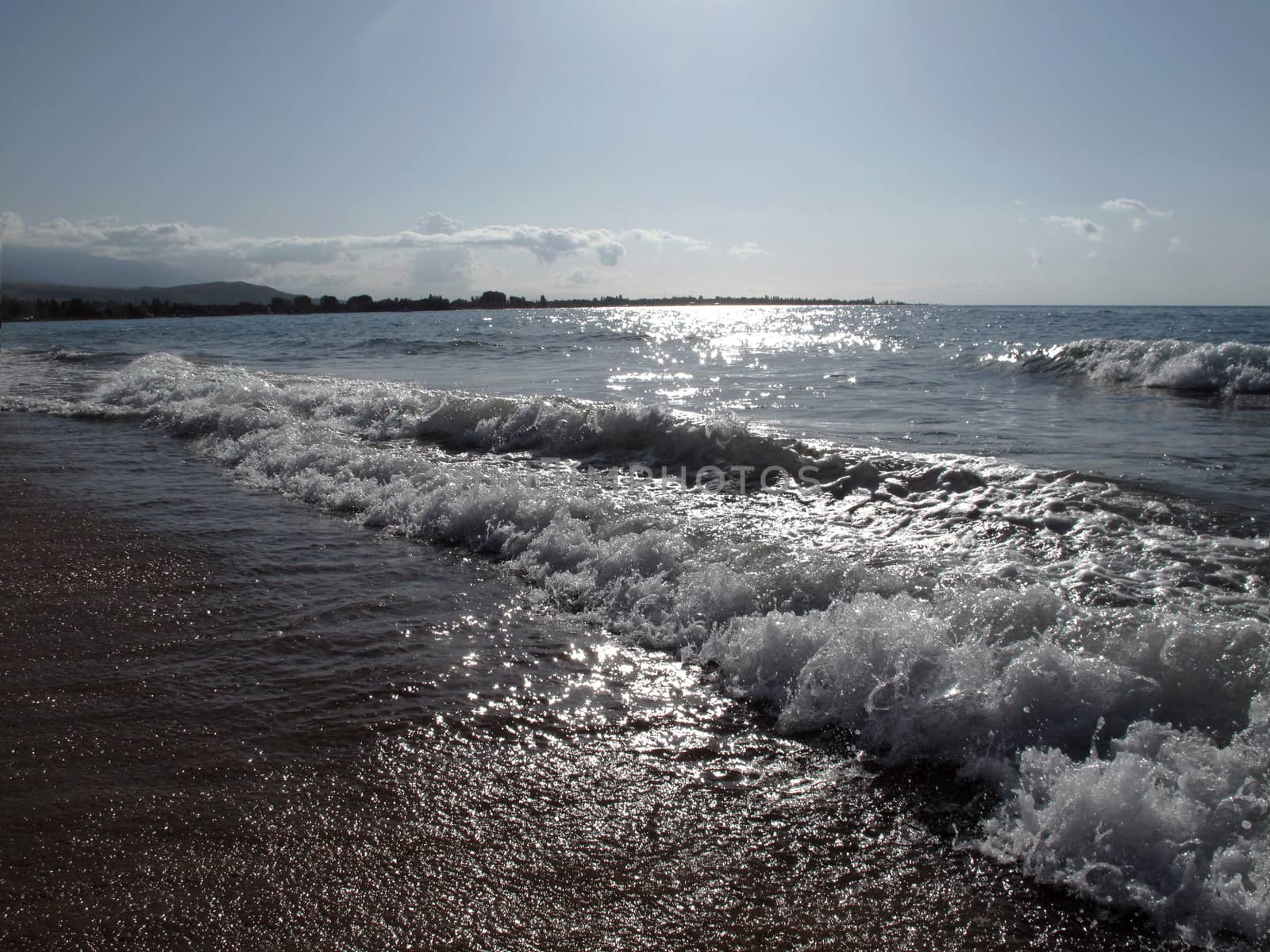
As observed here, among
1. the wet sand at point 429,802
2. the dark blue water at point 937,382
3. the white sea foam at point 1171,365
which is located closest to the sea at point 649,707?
the wet sand at point 429,802

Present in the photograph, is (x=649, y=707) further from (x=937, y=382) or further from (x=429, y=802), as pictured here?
(x=937, y=382)

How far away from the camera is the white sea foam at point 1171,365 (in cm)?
1423

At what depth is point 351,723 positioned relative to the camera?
331 cm

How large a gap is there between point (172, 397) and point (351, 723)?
13.3 meters

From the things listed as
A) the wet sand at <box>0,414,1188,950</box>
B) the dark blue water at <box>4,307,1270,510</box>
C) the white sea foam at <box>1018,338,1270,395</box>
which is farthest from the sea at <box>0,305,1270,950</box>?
the white sea foam at <box>1018,338,1270,395</box>

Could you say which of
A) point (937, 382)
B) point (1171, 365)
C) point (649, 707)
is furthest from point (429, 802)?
point (1171, 365)

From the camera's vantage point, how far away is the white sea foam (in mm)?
14234

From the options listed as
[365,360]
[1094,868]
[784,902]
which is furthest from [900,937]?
[365,360]

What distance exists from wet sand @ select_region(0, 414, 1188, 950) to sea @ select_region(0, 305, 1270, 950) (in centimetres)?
1

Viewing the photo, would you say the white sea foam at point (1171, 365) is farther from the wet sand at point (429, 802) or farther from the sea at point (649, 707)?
the wet sand at point (429, 802)

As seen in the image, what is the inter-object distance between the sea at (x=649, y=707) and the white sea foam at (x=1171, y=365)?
7.95 m

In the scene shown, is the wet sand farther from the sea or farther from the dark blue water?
the dark blue water

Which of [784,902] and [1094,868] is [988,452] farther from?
[784,902]

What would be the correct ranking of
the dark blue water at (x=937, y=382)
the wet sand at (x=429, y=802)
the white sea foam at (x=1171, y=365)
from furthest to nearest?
the white sea foam at (x=1171, y=365) < the dark blue water at (x=937, y=382) < the wet sand at (x=429, y=802)
